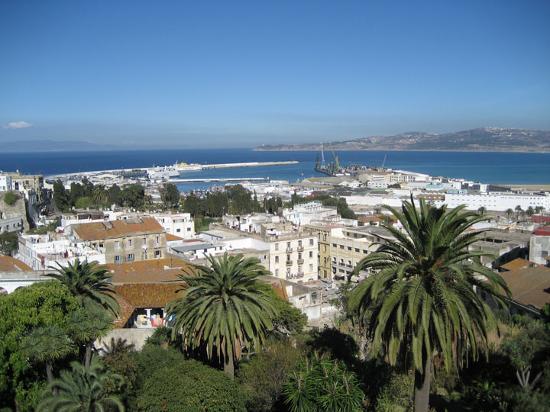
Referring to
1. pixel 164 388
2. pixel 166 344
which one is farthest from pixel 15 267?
pixel 164 388

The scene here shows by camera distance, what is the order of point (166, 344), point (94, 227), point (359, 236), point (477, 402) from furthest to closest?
point (359, 236) < point (94, 227) < point (166, 344) < point (477, 402)

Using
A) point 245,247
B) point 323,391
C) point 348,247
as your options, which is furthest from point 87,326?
point 348,247

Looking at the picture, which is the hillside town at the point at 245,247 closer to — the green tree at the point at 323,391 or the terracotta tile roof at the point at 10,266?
the terracotta tile roof at the point at 10,266

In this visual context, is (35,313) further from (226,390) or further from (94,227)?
(94,227)

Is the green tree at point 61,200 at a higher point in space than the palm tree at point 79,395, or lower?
lower

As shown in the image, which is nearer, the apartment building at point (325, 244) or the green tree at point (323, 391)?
the green tree at point (323, 391)

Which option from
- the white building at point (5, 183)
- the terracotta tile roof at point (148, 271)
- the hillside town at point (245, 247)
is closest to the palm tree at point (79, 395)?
the hillside town at point (245, 247)
